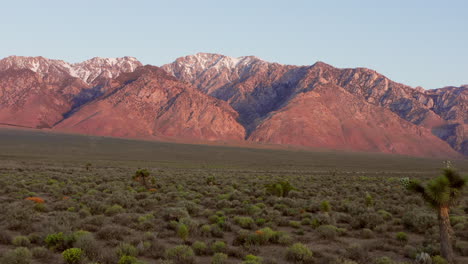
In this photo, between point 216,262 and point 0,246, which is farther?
point 0,246

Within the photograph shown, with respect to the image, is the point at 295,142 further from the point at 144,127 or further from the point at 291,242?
the point at 291,242

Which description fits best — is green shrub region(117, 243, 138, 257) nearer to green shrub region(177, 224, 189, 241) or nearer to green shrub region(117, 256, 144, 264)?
green shrub region(117, 256, 144, 264)

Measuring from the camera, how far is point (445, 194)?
34.4ft

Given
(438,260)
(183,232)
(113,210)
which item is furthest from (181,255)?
(113,210)

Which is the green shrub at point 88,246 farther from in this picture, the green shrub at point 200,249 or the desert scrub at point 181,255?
the green shrub at point 200,249

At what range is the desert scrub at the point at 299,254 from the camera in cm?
1133

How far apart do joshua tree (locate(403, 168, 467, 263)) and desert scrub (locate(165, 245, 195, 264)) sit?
7133 mm

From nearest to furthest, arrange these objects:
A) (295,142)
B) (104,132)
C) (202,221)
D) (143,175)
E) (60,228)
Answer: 1. (60,228)
2. (202,221)
3. (143,175)
4. (104,132)
5. (295,142)

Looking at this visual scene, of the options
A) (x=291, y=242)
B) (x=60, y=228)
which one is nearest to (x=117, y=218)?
(x=60, y=228)

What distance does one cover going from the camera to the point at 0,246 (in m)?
12.0

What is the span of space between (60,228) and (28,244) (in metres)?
1.30

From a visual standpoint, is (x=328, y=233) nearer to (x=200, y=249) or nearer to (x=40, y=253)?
(x=200, y=249)

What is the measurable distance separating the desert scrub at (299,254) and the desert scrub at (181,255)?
9.90ft

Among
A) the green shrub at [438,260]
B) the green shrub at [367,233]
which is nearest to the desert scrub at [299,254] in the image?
the green shrub at [438,260]
